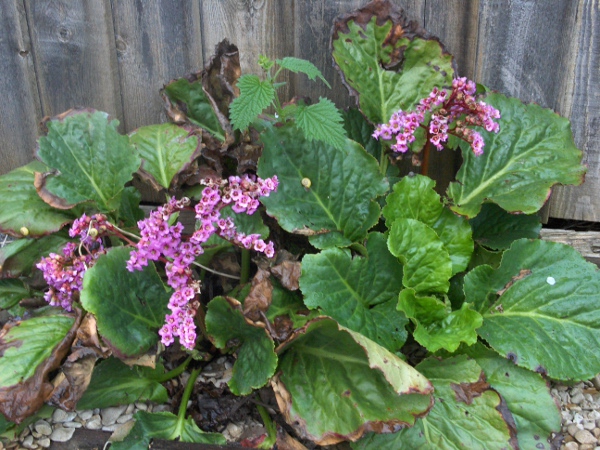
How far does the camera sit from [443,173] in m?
2.68

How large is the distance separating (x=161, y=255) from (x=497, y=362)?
117cm

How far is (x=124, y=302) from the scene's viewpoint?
1.97m

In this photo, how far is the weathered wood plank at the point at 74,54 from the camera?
103 inches

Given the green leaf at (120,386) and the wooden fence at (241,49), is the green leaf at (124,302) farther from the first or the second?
the wooden fence at (241,49)

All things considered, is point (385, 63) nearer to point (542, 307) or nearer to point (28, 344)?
point (542, 307)

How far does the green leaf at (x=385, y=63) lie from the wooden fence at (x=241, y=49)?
128mm

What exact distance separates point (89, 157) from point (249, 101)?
0.70m

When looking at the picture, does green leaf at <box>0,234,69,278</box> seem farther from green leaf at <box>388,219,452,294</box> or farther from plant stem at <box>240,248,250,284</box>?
green leaf at <box>388,219,452,294</box>

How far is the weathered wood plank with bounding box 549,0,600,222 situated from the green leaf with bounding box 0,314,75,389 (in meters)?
2.03

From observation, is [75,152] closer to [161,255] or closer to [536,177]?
[161,255]

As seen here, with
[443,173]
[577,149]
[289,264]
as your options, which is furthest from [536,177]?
[289,264]

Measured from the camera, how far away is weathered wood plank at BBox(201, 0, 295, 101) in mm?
2514

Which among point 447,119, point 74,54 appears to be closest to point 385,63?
point 447,119

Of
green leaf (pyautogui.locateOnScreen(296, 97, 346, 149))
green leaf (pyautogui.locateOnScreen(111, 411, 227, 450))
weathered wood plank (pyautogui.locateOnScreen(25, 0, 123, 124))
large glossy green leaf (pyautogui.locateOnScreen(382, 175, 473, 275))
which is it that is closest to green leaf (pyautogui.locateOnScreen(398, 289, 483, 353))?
large glossy green leaf (pyautogui.locateOnScreen(382, 175, 473, 275))
